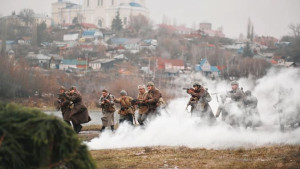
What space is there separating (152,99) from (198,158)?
24.8 feet

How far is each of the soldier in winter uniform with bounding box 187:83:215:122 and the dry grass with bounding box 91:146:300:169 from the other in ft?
17.1

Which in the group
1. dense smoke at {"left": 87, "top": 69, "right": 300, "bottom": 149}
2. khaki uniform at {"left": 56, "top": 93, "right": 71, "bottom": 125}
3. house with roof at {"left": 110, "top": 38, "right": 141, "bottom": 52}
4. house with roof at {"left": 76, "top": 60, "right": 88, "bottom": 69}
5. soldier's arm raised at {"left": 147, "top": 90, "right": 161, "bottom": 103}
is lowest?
house with roof at {"left": 76, "top": 60, "right": 88, "bottom": 69}

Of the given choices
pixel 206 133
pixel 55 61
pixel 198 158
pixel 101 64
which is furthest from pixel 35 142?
pixel 55 61

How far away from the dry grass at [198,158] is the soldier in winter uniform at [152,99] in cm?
522

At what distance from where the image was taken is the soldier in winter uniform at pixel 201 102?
21.8 m

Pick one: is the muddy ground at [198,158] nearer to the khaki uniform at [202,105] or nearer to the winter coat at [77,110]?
the winter coat at [77,110]

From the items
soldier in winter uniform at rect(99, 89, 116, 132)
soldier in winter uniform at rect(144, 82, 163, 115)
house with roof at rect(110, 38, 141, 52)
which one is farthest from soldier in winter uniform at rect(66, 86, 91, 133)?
house with roof at rect(110, 38, 141, 52)

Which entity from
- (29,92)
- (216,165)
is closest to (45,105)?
(29,92)

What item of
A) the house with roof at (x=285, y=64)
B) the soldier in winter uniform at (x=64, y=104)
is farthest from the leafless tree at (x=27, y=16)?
the soldier in winter uniform at (x=64, y=104)

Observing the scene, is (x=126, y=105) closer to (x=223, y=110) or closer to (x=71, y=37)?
(x=223, y=110)

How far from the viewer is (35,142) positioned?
21.7 ft

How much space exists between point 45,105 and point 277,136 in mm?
51806

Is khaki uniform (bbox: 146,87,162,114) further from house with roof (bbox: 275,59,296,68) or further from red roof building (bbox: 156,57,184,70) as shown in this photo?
red roof building (bbox: 156,57,184,70)

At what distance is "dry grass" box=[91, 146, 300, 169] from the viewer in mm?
12906
